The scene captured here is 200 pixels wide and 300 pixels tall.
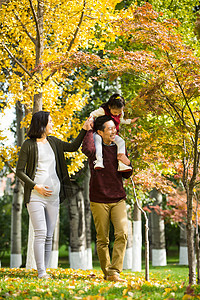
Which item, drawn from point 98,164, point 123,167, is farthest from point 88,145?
point 123,167

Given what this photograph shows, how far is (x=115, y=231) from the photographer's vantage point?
488 centimetres

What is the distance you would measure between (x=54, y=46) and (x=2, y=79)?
1320 millimetres

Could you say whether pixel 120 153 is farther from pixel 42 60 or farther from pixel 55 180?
pixel 42 60

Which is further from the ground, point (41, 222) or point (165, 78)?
point (165, 78)

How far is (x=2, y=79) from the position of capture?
893cm

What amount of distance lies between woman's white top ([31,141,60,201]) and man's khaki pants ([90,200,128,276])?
0.49 metres

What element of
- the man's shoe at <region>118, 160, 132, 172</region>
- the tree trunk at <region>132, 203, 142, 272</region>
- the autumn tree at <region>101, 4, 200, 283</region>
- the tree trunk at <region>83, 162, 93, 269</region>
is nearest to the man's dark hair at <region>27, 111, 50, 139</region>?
the man's shoe at <region>118, 160, 132, 172</region>

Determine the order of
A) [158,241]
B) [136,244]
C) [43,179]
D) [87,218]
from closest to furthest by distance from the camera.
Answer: [43,179], [136,244], [87,218], [158,241]

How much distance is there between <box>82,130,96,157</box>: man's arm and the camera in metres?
4.83

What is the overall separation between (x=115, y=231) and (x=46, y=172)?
1.06 meters

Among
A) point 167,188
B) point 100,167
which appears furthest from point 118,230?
point 167,188

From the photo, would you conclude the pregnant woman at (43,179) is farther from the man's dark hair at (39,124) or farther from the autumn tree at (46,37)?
the autumn tree at (46,37)

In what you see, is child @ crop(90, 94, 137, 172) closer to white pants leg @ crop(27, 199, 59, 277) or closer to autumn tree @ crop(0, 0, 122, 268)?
white pants leg @ crop(27, 199, 59, 277)

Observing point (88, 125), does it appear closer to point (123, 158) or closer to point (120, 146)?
point (120, 146)
